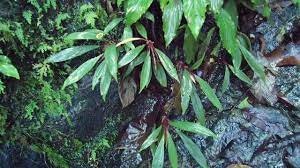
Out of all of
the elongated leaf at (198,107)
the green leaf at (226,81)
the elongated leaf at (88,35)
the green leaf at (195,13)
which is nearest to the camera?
the green leaf at (195,13)

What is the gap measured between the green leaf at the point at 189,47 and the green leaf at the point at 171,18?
19 cm

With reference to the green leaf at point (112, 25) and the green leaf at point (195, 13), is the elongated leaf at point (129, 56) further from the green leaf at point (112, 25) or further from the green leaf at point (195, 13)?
the green leaf at point (195, 13)

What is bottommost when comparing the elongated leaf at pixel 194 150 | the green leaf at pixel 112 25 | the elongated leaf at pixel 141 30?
the elongated leaf at pixel 194 150

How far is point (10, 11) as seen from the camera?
80.0 inches

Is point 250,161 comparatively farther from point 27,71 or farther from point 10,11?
point 10,11

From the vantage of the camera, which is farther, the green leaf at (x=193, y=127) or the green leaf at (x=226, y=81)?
the green leaf at (x=226, y=81)

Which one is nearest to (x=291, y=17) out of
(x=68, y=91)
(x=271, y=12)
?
(x=271, y=12)

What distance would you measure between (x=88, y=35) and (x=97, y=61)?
0.48 ft

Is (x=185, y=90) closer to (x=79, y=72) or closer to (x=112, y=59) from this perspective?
(x=112, y=59)

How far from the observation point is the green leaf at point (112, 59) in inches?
74.6

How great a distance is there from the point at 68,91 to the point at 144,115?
47 cm

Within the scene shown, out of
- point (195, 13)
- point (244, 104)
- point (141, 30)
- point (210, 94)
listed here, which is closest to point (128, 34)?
point (141, 30)

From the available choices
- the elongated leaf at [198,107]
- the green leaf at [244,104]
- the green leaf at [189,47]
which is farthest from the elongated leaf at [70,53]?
the green leaf at [244,104]

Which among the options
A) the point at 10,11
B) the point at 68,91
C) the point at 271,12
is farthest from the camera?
the point at 271,12
